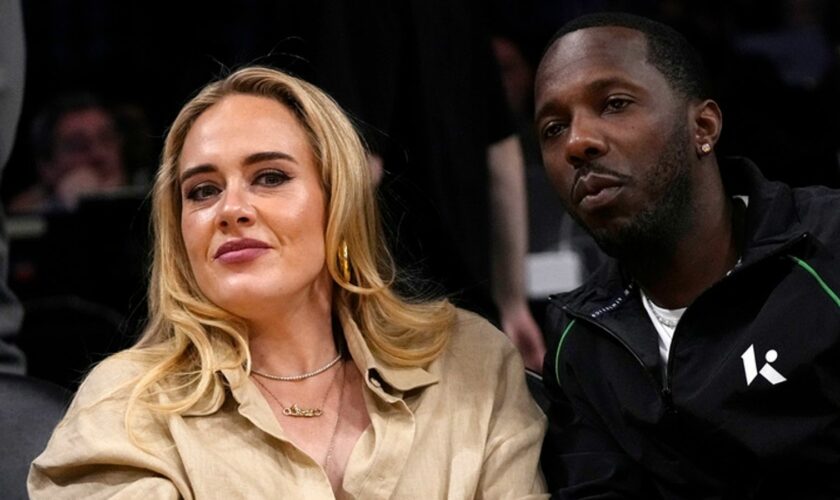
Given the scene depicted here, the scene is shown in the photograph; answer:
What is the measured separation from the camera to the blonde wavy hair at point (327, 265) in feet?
9.41

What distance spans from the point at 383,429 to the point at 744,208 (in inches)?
30.2

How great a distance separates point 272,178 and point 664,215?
0.73 meters

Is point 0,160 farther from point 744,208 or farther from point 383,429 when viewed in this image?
point 744,208

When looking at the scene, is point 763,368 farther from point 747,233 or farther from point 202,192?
point 202,192

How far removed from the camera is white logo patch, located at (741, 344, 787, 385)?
2.60m

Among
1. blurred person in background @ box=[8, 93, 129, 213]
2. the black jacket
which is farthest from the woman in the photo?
blurred person in background @ box=[8, 93, 129, 213]

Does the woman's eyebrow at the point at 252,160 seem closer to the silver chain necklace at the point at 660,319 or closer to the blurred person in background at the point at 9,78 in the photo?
the silver chain necklace at the point at 660,319

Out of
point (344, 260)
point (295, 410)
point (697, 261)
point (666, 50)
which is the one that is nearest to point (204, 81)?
point (344, 260)

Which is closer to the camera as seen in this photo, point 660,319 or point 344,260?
point 660,319

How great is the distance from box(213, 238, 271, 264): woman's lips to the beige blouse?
21 cm

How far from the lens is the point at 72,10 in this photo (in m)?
6.64

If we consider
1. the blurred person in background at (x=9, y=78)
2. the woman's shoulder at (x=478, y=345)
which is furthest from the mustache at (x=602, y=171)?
the blurred person in background at (x=9, y=78)

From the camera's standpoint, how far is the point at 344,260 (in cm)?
302

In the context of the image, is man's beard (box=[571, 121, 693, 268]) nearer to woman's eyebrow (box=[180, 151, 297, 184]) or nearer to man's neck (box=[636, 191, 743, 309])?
man's neck (box=[636, 191, 743, 309])
